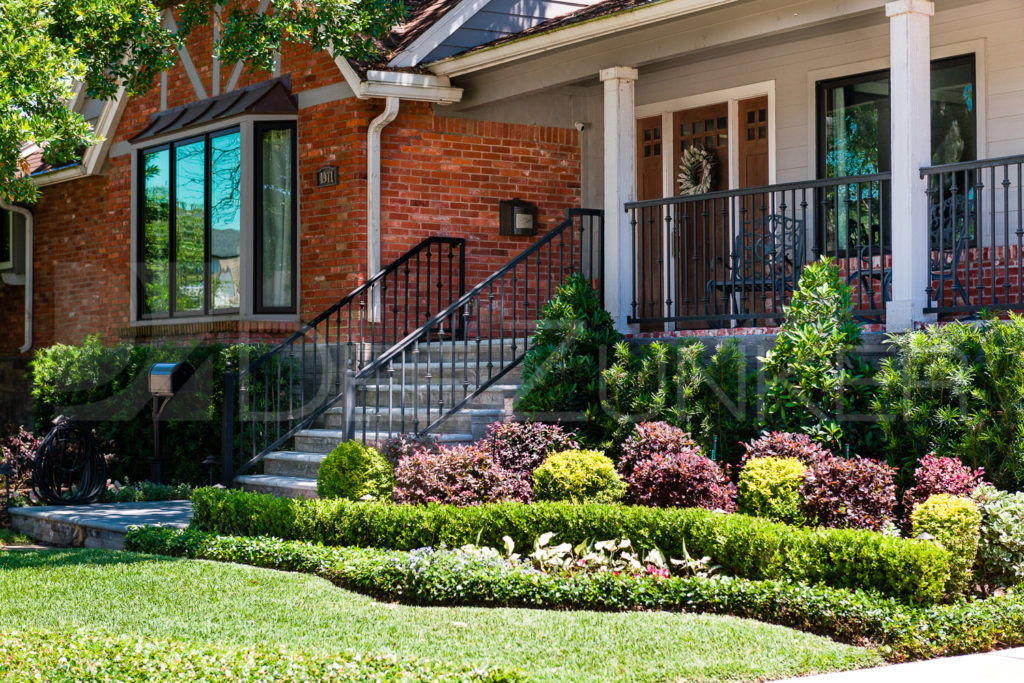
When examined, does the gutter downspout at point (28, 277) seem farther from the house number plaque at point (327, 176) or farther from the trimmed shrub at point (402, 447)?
the trimmed shrub at point (402, 447)

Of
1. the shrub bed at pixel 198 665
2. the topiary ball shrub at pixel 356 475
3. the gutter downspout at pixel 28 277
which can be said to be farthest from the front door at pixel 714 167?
the gutter downspout at pixel 28 277

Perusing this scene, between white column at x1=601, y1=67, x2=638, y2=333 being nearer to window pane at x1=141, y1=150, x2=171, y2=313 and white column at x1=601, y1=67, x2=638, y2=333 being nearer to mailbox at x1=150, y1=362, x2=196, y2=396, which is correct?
mailbox at x1=150, y1=362, x2=196, y2=396

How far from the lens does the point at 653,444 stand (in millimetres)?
8680

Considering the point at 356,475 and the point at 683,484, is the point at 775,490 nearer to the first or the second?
the point at 683,484

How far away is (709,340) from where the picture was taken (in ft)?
32.3

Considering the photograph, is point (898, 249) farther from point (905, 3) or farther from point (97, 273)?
point (97, 273)

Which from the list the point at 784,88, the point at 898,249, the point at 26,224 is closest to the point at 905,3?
the point at 898,249

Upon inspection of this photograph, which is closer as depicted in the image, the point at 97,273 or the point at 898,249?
the point at 898,249

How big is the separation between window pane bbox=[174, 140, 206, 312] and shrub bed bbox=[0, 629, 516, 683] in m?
8.17

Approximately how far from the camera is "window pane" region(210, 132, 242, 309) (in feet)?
42.8

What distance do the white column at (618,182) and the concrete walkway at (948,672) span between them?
529 centimetres

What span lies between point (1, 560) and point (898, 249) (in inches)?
262

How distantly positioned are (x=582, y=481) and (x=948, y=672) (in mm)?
3145

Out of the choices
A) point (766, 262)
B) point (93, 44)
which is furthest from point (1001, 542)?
point (93, 44)
